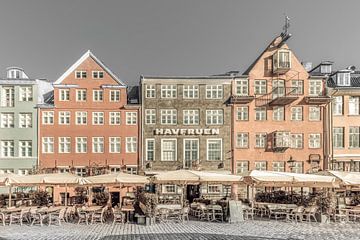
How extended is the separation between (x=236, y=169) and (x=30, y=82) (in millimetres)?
21079

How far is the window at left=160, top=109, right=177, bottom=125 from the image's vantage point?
42.2m

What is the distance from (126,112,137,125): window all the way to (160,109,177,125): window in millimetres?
2540

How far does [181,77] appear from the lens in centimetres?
4212

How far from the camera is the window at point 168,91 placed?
42.2m

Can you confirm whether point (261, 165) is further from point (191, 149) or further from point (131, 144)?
point (131, 144)

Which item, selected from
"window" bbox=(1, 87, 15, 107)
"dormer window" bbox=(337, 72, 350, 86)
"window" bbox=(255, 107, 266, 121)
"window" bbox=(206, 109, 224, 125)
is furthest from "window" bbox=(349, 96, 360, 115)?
"window" bbox=(1, 87, 15, 107)

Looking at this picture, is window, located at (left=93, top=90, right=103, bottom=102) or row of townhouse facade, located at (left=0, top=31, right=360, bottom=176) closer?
row of townhouse facade, located at (left=0, top=31, right=360, bottom=176)

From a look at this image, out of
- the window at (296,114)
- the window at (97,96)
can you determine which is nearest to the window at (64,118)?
the window at (97,96)

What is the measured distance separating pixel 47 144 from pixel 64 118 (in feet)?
9.37

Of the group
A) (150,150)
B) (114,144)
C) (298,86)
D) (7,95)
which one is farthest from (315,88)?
(7,95)

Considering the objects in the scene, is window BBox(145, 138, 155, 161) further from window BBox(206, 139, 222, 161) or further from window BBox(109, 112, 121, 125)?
window BBox(206, 139, 222, 161)

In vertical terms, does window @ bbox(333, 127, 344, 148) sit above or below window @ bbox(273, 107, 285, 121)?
below

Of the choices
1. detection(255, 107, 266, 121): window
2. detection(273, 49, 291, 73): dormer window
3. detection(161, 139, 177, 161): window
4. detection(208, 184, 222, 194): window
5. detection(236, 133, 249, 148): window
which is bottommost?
detection(208, 184, 222, 194): window

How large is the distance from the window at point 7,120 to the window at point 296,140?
26439mm
